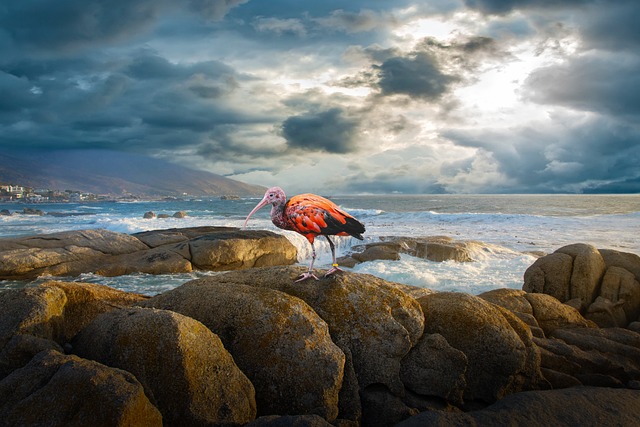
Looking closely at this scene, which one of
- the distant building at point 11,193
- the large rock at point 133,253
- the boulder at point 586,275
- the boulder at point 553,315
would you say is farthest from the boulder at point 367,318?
the distant building at point 11,193

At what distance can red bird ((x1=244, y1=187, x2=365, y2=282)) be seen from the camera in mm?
5031

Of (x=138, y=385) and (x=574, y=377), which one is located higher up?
(x=138, y=385)

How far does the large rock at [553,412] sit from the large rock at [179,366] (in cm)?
195

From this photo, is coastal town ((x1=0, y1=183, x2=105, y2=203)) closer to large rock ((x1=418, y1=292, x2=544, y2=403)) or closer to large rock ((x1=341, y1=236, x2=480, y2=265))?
large rock ((x1=341, y1=236, x2=480, y2=265))

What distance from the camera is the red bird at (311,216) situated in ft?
16.5

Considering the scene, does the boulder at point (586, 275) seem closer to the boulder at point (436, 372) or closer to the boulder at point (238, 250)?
the boulder at point (436, 372)

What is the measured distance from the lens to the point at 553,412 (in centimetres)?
472

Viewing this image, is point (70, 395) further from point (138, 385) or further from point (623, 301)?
point (623, 301)

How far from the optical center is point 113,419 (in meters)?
3.45

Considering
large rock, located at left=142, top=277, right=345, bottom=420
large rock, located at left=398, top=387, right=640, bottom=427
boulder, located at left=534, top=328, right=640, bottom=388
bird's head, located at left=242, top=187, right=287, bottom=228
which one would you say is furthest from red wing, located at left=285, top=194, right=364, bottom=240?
boulder, located at left=534, top=328, right=640, bottom=388

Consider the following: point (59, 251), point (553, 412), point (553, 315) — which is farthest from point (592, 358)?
point (59, 251)

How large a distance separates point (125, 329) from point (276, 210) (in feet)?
7.54

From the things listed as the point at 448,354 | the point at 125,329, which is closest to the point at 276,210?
the point at 125,329

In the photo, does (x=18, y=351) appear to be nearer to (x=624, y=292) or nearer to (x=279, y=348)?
(x=279, y=348)
